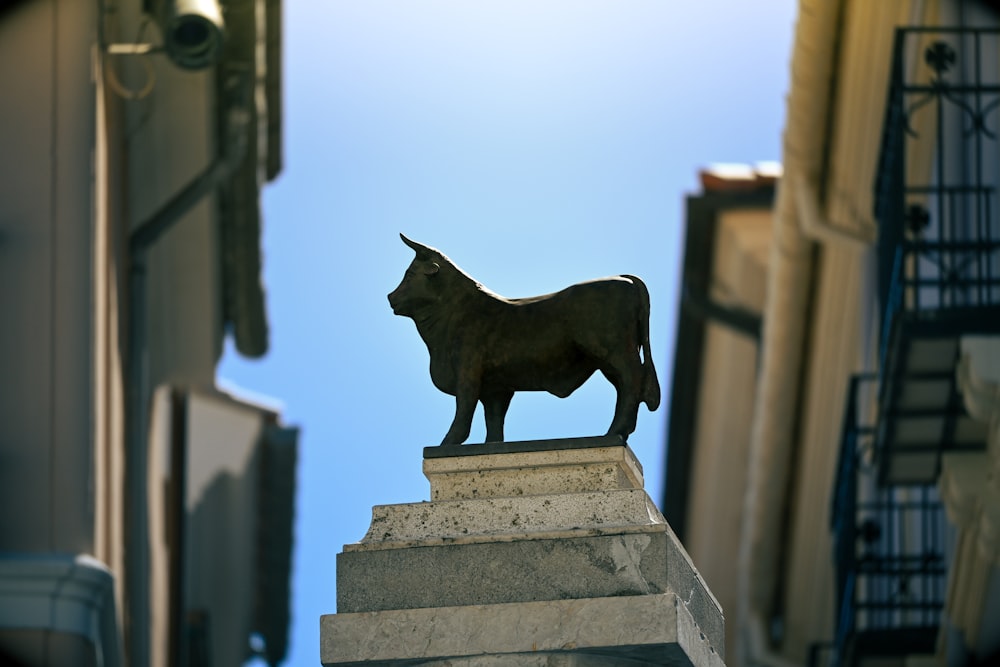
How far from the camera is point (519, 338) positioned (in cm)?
1025

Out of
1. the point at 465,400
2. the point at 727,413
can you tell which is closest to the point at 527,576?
the point at 465,400

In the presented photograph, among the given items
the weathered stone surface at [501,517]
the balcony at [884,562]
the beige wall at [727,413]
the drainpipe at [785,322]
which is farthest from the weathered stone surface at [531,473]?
the beige wall at [727,413]

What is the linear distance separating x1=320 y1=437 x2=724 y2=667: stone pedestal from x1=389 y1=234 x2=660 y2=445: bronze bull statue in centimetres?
35

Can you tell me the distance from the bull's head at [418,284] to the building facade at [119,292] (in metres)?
7.53

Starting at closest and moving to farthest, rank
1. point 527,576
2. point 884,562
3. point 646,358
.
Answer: point 527,576 < point 646,358 < point 884,562

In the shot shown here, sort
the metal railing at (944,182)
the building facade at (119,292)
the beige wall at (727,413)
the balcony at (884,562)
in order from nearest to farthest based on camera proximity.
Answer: the metal railing at (944,182), the building facade at (119,292), the balcony at (884,562), the beige wall at (727,413)

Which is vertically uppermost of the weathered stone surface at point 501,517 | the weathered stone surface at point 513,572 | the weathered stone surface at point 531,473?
the weathered stone surface at point 531,473

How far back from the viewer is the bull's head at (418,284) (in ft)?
34.1

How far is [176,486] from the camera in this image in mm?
24516

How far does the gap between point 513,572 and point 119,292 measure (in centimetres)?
1066

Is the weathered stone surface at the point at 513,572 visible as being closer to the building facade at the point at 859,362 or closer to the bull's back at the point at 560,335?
the bull's back at the point at 560,335

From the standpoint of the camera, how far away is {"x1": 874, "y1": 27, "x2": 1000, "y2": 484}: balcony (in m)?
15.5

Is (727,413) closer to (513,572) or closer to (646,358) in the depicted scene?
(646,358)

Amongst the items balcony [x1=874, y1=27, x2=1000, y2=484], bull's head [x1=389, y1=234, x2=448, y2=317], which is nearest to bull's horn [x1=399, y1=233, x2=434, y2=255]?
bull's head [x1=389, y1=234, x2=448, y2=317]
